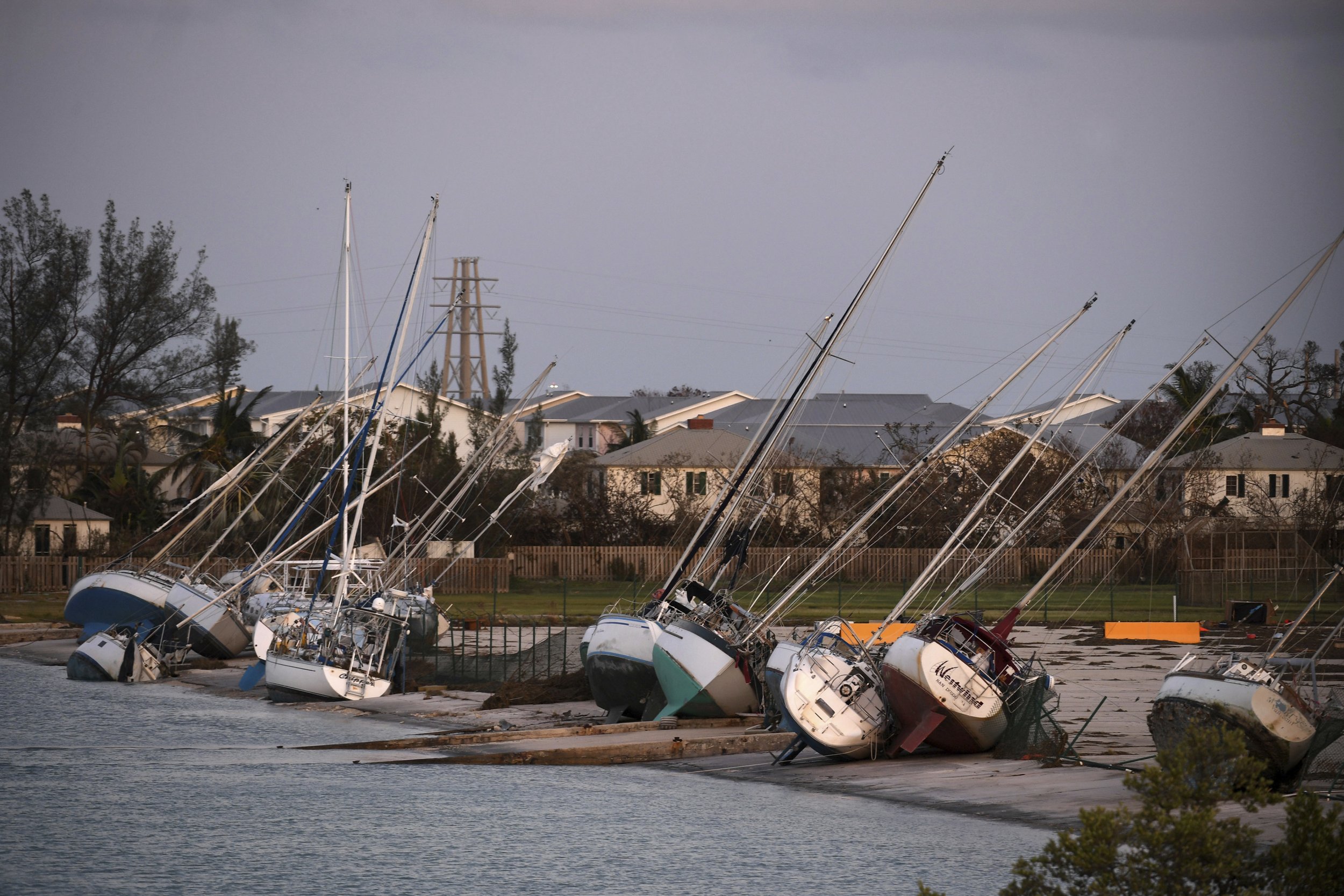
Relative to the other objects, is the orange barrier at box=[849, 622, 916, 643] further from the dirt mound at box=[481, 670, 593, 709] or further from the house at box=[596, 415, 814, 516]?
the house at box=[596, 415, 814, 516]

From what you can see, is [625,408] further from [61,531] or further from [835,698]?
[835,698]

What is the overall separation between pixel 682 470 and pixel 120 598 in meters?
41.2

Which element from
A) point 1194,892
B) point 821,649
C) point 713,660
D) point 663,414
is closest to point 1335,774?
point 821,649

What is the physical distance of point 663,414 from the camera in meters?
119

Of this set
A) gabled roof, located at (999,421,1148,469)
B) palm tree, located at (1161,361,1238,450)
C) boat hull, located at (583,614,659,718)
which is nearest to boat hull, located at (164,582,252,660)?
boat hull, located at (583,614,659,718)

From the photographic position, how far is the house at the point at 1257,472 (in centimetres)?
7650

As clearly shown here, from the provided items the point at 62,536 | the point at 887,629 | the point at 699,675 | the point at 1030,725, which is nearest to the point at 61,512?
the point at 62,536

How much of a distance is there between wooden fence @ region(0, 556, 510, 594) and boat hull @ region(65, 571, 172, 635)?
42.0ft

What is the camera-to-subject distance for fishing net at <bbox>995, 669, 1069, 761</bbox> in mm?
23422

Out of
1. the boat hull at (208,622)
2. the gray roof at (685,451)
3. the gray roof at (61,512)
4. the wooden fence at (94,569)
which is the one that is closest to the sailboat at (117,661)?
the boat hull at (208,622)

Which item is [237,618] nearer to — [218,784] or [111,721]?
[111,721]

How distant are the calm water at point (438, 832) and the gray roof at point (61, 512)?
43.7 meters

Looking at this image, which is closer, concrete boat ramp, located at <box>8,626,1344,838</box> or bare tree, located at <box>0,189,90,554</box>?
concrete boat ramp, located at <box>8,626,1344,838</box>

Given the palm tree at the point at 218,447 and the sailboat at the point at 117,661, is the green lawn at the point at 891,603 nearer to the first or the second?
the sailboat at the point at 117,661
